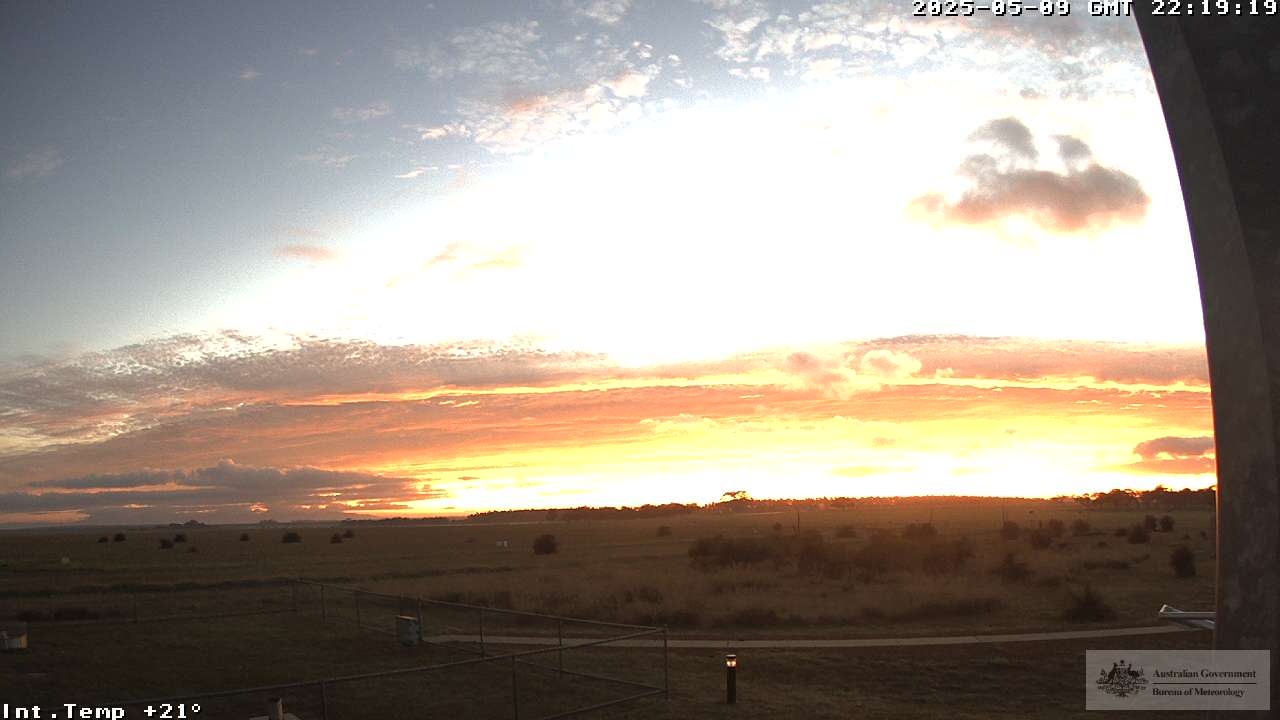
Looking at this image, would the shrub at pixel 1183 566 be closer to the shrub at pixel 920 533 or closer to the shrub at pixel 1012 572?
the shrub at pixel 1012 572

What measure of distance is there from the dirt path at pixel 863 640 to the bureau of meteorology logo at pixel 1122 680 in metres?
3.86

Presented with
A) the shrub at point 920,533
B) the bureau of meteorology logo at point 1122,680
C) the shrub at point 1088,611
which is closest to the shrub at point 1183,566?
the shrub at point 1088,611

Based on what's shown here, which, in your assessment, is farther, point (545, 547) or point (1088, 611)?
point (545, 547)

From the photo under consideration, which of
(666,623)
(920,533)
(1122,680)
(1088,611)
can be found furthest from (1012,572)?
(920,533)

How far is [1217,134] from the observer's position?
4840 mm

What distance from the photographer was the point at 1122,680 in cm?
2047

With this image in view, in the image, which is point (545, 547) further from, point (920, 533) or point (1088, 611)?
point (1088, 611)

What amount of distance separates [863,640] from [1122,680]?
7113 mm

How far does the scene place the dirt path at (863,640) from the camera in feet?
82.9

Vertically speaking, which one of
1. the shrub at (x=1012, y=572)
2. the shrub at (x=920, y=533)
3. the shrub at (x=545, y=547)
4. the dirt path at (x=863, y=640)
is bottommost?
the shrub at (x=545, y=547)

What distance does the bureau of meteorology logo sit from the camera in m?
19.6

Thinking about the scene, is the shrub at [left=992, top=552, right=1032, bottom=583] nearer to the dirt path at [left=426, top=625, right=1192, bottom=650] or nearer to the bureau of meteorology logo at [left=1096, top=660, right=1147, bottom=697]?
the dirt path at [left=426, top=625, right=1192, bottom=650]

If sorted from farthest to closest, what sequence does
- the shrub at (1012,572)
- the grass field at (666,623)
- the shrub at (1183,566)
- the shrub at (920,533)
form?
the shrub at (920,533)
the shrub at (1183,566)
the shrub at (1012,572)
the grass field at (666,623)

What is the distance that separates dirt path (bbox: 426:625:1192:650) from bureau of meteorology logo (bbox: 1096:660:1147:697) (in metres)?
3.86
